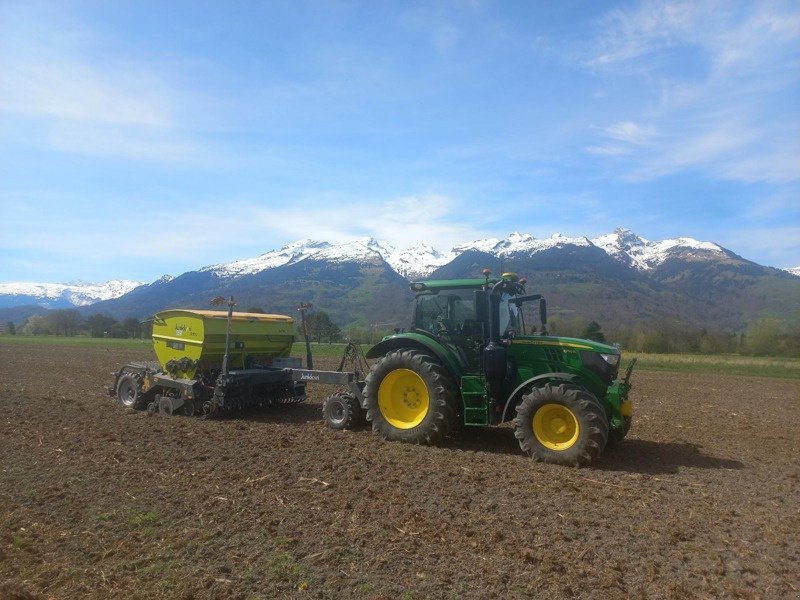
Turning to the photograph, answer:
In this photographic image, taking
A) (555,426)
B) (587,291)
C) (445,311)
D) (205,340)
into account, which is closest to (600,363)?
(555,426)

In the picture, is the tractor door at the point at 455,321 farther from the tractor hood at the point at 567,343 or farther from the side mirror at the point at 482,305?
the tractor hood at the point at 567,343

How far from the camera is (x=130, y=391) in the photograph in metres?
12.8

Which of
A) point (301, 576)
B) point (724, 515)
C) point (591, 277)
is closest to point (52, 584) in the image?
point (301, 576)

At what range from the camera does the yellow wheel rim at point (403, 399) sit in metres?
9.43

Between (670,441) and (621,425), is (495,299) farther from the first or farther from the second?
(670,441)

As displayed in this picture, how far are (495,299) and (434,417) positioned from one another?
6.66 feet

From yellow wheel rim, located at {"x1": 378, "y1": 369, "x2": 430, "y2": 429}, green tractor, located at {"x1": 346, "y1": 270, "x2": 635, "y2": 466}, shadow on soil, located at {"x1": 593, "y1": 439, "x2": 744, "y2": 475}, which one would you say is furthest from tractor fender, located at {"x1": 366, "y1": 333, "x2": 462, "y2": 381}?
shadow on soil, located at {"x1": 593, "y1": 439, "x2": 744, "y2": 475}

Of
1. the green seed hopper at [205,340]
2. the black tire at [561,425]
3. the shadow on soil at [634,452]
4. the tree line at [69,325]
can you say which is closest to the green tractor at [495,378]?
the black tire at [561,425]

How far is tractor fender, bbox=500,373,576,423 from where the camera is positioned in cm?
834

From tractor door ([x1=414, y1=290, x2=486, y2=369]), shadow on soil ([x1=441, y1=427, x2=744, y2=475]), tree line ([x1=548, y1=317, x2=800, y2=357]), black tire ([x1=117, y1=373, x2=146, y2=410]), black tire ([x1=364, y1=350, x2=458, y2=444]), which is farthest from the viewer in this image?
tree line ([x1=548, y1=317, x2=800, y2=357])

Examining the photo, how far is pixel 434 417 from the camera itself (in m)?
9.04

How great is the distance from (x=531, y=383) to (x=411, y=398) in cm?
201

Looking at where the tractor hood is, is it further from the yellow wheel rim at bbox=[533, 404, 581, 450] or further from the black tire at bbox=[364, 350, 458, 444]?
the black tire at bbox=[364, 350, 458, 444]

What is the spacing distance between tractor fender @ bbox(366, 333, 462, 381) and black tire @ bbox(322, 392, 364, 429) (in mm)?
1077
